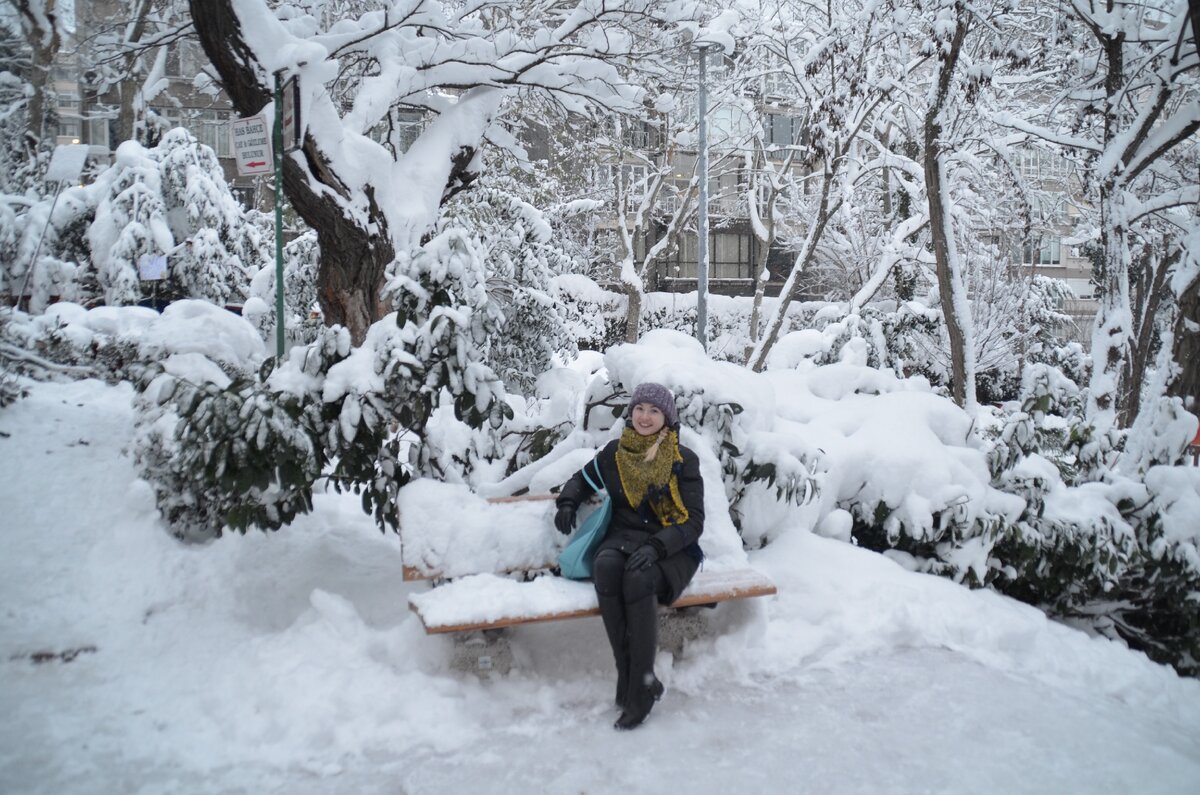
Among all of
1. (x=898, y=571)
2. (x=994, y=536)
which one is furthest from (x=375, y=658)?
(x=994, y=536)

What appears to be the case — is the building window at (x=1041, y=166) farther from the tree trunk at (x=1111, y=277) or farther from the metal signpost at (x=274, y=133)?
the metal signpost at (x=274, y=133)

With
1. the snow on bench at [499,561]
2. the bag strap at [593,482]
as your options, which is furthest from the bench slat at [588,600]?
the bag strap at [593,482]

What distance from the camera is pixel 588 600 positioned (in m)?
3.69

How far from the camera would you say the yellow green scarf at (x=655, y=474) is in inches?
152

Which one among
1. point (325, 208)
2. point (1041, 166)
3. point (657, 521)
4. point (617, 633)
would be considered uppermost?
point (1041, 166)

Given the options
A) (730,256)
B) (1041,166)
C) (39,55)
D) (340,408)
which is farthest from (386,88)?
(730,256)

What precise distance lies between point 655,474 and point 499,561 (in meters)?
0.84

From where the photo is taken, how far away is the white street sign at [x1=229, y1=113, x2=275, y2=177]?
5.71 meters

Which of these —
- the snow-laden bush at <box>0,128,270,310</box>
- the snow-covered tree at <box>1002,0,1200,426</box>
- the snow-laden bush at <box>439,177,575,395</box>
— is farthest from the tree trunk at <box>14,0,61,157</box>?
the snow-covered tree at <box>1002,0,1200,426</box>

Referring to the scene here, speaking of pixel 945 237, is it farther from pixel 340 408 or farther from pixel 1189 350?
pixel 340 408

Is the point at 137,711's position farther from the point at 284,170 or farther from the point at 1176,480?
the point at 1176,480

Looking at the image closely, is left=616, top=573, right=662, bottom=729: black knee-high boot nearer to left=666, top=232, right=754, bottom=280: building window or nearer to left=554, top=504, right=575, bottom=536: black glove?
left=554, top=504, right=575, bottom=536: black glove

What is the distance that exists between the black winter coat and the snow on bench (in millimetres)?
155

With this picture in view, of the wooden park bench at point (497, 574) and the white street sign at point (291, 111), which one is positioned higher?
the white street sign at point (291, 111)
